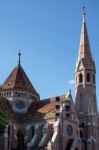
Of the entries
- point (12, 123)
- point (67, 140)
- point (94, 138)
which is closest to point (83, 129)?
point (94, 138)

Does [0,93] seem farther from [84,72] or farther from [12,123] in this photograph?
[84,72]

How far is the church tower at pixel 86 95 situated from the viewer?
8981 centimetres

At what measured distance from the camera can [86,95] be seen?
94.5m

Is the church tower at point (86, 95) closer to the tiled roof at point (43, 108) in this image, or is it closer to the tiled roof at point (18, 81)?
the tiled roof at point (43, 108)

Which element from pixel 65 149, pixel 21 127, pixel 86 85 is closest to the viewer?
pixel 65 149

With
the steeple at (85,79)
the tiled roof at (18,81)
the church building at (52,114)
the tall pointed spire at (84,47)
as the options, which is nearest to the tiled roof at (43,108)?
the church building at (52,114)

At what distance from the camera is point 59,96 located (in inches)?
3568

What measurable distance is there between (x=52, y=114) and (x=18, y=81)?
1403 cm

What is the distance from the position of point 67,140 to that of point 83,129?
9.16 meters

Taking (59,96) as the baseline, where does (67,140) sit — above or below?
below

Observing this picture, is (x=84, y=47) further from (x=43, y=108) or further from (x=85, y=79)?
(x=43, y=108)

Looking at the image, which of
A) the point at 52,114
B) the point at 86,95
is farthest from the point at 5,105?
the point at 86,95

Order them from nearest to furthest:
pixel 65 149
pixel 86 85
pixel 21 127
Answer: pixel 65 149 → pixel 21 127 → pixel 86 85

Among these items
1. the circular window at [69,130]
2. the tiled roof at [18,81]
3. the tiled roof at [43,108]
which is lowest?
the circular window at [69,130]
